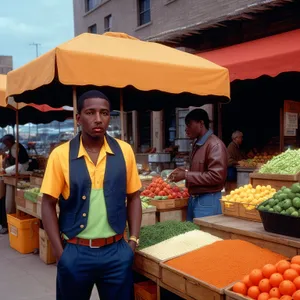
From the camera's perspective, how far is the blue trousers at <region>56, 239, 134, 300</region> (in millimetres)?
2764

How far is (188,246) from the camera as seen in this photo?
11.9ft

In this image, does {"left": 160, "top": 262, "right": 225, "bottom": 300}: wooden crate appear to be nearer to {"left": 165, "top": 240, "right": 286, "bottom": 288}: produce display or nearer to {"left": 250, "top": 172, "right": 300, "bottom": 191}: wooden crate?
{"left": 165, "top": 240, "right": 286, "bottom": 288}: produce display

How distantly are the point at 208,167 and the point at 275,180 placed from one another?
0.77 meters

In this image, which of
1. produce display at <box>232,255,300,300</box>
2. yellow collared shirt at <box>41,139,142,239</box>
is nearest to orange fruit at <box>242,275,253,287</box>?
produce display at <box>232,255,300,300</box>

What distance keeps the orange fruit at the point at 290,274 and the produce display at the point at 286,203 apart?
2.14ft

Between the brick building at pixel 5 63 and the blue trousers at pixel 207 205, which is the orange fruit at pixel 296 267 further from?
the brick building at pixel 5 63

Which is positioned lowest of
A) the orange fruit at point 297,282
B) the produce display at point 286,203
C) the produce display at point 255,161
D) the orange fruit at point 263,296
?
the orange fruit at point 263,296

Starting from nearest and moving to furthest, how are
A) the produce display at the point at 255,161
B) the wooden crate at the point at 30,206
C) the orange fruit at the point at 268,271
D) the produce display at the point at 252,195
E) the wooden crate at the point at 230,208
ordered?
the orange fruit at the point at 268,271
the produce display at the point at 252,195
the wooden crate at the point at 230,208
the wooden crate at the point at 30,206
the produce display at the point at 255,161

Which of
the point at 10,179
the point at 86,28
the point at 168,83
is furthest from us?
the point at 86,28

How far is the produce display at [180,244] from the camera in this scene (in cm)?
355

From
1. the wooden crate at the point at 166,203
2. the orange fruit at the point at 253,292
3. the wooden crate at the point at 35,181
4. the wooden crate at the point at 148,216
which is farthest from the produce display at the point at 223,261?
the wooden crate at the point at 35,181

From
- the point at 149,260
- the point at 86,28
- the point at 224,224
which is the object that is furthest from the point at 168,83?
the point at 86,28

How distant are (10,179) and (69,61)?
4.61 metres

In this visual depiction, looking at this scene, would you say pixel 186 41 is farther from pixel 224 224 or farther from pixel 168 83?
pixel 224 224
